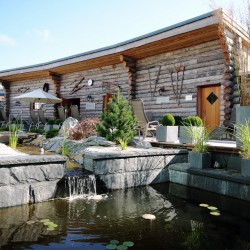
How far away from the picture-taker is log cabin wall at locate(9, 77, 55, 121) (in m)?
14.0

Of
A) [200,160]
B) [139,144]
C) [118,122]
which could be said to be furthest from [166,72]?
[200,160]

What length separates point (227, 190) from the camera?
12.7ft

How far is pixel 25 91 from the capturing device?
1533 centimetres

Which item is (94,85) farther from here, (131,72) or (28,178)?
(28,178)

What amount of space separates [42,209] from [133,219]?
3.72 feet

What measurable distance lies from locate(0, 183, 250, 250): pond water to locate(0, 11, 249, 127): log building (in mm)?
4213

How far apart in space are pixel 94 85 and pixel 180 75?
4559 millimetres

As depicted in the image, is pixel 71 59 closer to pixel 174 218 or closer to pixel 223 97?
pixel 223 97

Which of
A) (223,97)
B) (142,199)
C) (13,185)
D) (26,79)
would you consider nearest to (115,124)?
(142,199)

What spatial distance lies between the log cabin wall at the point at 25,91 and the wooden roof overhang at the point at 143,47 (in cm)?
62

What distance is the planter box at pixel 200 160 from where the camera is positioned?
4.39 m

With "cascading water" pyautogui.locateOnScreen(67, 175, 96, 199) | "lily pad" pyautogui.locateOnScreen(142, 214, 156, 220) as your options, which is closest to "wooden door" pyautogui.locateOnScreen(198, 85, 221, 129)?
"cascading water" pyautogui.locateOnScreen(67, 175, 96, 199)

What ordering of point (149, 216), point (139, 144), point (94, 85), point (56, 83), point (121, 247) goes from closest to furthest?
point (121, 247) → point (149, 216) → point (139, 144) → point (94, 85) → point (56, 83)

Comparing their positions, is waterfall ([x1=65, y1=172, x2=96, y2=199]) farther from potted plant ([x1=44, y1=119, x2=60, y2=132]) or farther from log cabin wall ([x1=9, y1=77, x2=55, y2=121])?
log cabin wall ([x1=9, y1=77, x2=55, y2=121])
